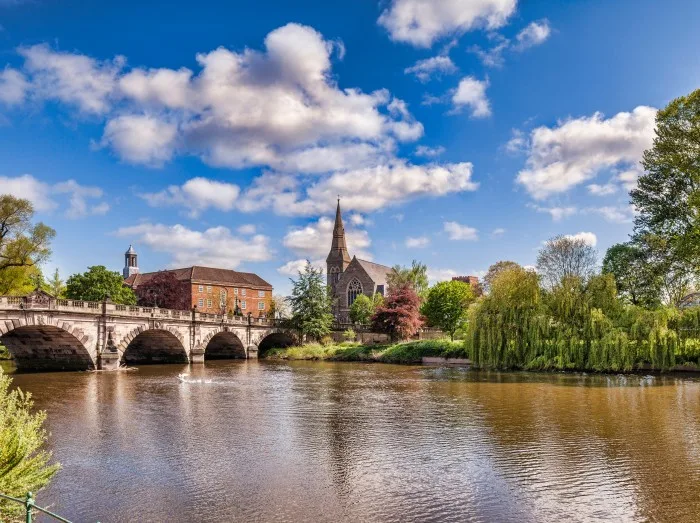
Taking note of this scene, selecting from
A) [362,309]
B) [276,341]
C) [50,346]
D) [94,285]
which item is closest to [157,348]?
[50,346]

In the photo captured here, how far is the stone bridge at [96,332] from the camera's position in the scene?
115ft

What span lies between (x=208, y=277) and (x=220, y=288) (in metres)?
2.96

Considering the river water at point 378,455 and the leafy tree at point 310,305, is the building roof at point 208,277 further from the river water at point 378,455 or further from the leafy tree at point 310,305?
the river water at point 378,455

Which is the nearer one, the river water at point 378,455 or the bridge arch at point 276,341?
the river water at point 378,455

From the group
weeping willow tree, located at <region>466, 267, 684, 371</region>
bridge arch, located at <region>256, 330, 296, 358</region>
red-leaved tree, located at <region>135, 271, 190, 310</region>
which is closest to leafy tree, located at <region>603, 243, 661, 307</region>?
weeping willow tree, located at <region>466, 267, 684, 371</region>

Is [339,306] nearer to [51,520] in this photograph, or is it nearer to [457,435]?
[457,435]

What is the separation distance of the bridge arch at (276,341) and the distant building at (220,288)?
2855 centimetres

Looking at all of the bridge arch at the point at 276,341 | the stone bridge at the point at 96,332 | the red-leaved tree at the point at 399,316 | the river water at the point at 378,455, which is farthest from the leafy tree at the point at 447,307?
the river water at the point at 378,455

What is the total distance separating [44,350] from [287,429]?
2984 cm

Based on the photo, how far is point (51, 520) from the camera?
33.0 feet

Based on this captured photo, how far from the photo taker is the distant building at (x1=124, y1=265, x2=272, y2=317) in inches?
3782

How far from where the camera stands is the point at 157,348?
51062mm

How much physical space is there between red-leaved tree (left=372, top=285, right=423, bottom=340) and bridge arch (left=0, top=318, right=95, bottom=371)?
29.6 m

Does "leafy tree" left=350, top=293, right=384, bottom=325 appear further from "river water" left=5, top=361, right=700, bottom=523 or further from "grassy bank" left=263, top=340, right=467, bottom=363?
"river water" left=5, top=361, right=700, bottom=523
